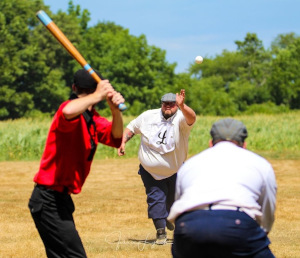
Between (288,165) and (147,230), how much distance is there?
13036mm

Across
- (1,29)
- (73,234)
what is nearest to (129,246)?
(73,234)

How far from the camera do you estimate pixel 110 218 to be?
40.6 feet

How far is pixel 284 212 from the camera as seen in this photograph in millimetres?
12891

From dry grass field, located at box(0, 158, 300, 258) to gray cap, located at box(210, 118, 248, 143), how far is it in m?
4.32

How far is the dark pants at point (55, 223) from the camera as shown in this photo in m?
5.29

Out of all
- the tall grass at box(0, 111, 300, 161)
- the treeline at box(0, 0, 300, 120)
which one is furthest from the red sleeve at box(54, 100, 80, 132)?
the treeline at box(0, 0, 300, 120)

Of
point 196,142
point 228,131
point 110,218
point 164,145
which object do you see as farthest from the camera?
point 196,142

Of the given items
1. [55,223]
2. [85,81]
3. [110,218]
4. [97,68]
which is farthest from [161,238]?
[97,68]

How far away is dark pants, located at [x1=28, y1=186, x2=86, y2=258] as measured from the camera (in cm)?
529

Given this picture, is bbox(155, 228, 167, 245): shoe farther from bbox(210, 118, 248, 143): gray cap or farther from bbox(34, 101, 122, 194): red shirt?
bbox(210, 118, 248, 143): gray cap

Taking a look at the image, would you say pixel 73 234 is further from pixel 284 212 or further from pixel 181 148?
pixel 284 212

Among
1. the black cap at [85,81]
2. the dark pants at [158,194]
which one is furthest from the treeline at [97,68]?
the black cap at [85,81]

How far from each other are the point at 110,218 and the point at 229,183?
831cm

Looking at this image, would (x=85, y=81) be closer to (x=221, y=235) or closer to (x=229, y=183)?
(x=229, y=183)
